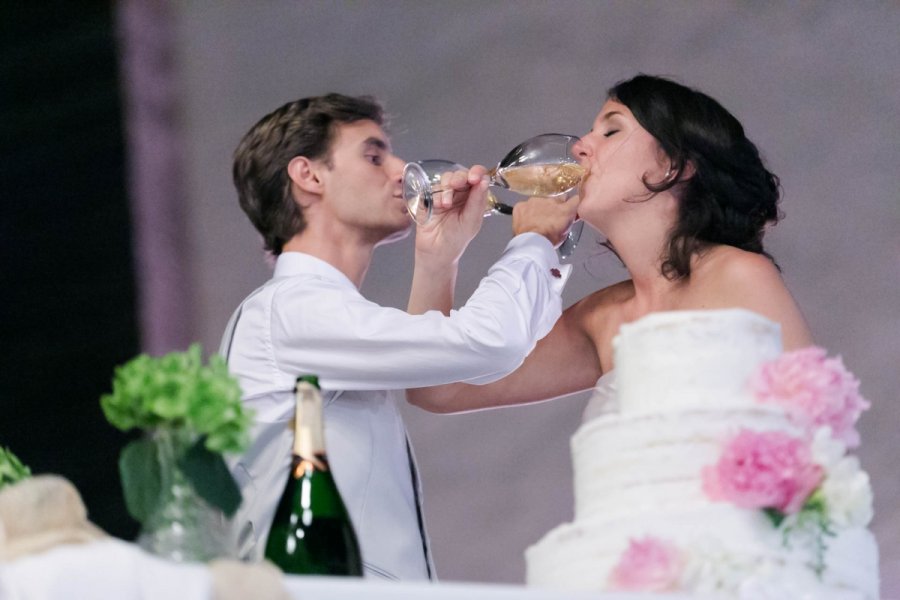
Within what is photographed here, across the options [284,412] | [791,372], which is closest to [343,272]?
[284,412]

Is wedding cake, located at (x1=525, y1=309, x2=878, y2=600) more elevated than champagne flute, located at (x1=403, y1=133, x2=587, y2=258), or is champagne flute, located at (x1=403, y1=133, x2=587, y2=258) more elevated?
champagne flute, located at (x1=403, y1=133, x2=587, y2=258)

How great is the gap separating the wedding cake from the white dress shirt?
2.18 feet

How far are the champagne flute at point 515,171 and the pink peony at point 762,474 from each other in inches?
42.7

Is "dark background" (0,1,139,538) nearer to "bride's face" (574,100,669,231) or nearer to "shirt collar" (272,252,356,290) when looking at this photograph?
"shirt collar" (272,252,356,290)

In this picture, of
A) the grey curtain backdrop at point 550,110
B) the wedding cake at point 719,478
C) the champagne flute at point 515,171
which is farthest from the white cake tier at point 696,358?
the grey curtain backdrop at point 550,110

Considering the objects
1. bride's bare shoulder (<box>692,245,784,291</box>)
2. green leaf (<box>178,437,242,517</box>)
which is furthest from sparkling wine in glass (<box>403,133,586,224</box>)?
green leaf (<box>178,437,242,517</box>)

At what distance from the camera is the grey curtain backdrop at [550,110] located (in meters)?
4.11

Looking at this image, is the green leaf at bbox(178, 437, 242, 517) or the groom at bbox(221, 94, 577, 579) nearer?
the green leaf at bbox(178, 437, 242, 517)

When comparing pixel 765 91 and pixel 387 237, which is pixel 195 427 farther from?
pixel 765 91

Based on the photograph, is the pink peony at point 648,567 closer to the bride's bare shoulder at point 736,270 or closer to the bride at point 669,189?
the bride's bare shoulder at point 736,270

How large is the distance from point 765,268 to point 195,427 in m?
1.30

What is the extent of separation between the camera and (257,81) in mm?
4160

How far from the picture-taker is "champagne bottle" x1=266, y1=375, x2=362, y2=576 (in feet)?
4.99

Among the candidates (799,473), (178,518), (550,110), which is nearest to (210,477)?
(178,518)
